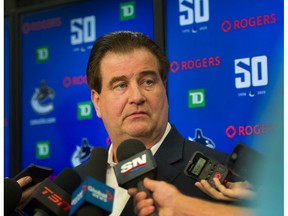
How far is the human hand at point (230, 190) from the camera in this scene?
4.42 ft

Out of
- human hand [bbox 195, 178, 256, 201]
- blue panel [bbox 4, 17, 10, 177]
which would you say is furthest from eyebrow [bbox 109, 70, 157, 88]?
blue panel [bbox 4, 17, 10, 177]

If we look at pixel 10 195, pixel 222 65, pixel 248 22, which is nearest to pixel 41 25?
pixel 222 65

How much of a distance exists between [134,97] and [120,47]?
214 mm

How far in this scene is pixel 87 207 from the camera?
117 centimetres

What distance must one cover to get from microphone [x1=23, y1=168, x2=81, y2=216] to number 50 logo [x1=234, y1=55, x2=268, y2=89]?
1651 millimetres

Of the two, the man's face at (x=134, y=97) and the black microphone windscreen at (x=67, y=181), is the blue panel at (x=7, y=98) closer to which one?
the man's face at (x=134, y=97)

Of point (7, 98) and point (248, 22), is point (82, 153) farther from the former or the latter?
point (248, 22)

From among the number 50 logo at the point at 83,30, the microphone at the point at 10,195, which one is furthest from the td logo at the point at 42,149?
the microphone at the point at 10,195

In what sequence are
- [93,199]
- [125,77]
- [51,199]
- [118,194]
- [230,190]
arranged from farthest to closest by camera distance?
[125,77], [118,194], [230,190], [51,199], [93,199]

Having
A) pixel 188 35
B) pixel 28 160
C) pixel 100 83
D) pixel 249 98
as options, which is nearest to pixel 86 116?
pixel 28 160

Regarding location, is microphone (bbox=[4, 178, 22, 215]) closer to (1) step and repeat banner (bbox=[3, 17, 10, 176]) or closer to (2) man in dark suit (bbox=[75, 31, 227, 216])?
(2) man in dark suit (bbox=[75, 31, 227, 216])

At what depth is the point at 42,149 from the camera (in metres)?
3.61

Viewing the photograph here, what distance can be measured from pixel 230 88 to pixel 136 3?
824mm

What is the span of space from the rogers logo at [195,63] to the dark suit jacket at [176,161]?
3.68 feet
